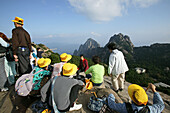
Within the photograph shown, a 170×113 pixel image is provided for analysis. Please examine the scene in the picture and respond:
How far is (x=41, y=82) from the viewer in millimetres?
2984

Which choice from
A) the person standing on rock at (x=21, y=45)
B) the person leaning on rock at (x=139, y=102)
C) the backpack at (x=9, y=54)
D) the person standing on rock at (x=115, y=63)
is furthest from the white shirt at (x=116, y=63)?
the backpack at (x=9, y=54)

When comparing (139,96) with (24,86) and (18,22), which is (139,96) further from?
(18,22)

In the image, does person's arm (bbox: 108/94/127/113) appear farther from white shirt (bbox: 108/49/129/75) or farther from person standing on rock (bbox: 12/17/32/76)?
person standing on rock (bbox: 12/17/32/76)

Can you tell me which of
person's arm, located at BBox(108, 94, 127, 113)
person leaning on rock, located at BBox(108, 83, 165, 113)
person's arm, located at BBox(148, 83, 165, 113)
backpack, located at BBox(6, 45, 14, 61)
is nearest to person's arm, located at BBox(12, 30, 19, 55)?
backpack, located at BBox(6, 45, 14, 61)

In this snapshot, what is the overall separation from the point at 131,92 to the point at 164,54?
8663 cm

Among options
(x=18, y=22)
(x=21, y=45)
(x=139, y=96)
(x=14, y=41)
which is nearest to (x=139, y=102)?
(x=139, y=96)

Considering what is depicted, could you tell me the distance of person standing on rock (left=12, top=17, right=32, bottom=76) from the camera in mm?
3576

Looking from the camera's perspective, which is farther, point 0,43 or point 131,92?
point 0,43

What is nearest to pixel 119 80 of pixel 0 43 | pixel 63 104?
pixel 63 104

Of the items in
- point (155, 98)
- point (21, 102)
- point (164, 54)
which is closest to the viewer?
point (155, 98)

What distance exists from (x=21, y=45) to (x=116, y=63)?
4.32 m

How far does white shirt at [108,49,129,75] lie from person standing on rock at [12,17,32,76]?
154 inches

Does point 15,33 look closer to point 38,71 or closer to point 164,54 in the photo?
point 38,71

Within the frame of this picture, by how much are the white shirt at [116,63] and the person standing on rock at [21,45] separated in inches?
154
